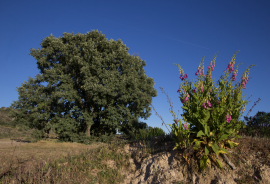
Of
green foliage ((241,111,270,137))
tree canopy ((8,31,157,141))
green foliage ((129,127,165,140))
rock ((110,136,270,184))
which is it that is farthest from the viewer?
tree canopy ((8,31,157,141))

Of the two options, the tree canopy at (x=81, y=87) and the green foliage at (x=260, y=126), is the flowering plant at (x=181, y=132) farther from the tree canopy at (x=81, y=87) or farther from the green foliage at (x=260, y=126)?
the tree canopy at (x=81, y=87)

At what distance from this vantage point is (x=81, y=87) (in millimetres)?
16250

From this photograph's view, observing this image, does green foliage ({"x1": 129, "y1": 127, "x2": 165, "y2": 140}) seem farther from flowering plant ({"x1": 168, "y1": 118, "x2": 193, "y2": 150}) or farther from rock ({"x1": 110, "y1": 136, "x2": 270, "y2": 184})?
flowering plant ({"x1": 168, "y1": 118, "x2": 193, "y2": 150})

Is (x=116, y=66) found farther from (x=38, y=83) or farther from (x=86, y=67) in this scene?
(x=38, y=83)

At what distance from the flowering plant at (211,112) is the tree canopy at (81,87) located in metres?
11.3

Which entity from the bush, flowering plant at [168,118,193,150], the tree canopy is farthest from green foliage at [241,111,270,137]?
the tree canopy

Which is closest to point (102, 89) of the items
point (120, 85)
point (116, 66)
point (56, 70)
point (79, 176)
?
point (120, 85)

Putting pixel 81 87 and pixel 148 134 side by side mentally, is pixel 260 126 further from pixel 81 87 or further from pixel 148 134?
pixel 81 87

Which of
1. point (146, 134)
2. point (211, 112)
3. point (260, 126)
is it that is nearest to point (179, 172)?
point (211, 112)

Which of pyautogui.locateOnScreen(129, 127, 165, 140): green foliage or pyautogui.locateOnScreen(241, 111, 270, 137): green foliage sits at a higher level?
pyautogui.locateOnScreen(241, 111, 270, 137): green foliage

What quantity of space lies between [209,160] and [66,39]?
19.3 m

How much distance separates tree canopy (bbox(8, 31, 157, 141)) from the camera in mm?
16656

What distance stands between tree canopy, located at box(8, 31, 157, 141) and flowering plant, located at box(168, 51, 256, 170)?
443 inches

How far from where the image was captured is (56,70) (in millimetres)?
17625
